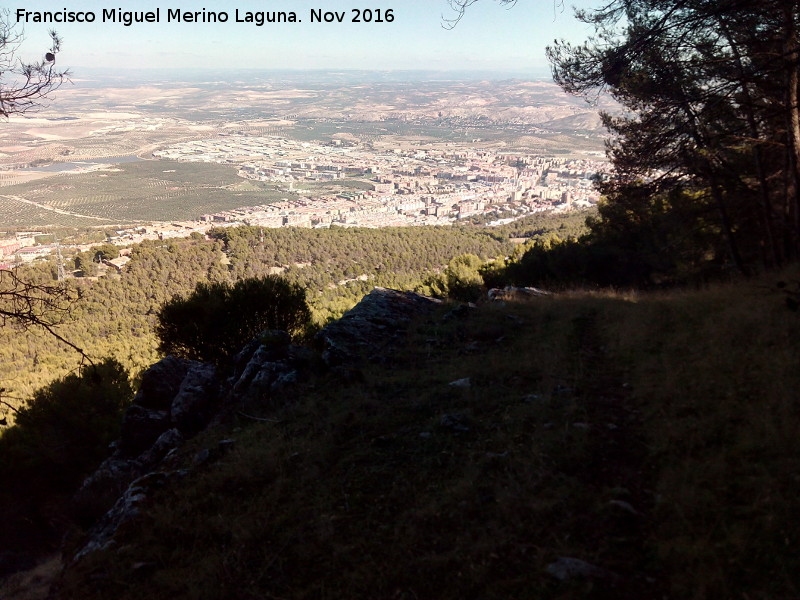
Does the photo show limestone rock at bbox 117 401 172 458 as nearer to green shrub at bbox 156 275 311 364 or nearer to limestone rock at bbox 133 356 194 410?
limestone rock at bbox 133 356 194 410

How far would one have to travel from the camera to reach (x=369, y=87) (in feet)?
653

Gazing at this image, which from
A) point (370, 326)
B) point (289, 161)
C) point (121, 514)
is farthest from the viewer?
point (289, 161)

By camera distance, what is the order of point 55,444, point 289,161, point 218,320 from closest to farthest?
point 55,444 < point 218,320 < point 289,161

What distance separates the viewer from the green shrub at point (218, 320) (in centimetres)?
1095

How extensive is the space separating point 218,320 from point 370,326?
14.3 ft

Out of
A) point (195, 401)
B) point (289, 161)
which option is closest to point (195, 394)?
point (195, 401)

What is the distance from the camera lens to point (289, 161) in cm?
10469

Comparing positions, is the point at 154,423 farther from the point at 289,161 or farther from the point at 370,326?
the point at 289,161

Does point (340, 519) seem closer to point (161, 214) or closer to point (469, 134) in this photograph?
point (161, 214)

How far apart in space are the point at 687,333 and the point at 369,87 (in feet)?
698

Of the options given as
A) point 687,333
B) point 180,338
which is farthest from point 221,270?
point 687,333

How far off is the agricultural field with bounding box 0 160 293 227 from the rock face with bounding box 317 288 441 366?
57.9m

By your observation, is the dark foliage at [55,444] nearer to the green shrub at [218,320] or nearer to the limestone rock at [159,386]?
the green shrub at [218,320]

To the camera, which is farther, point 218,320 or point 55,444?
point 218,320
